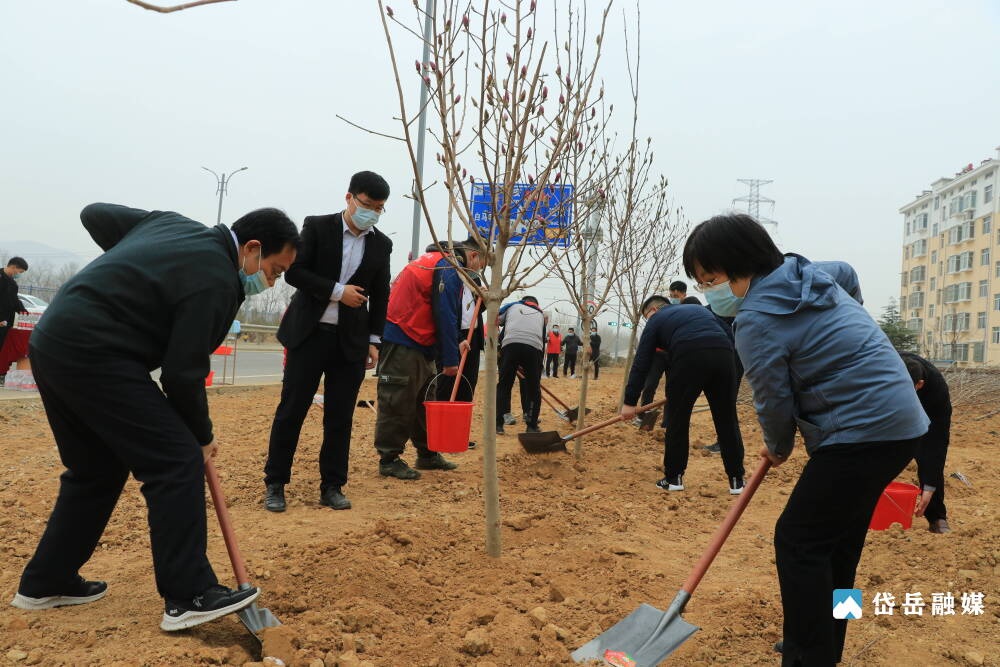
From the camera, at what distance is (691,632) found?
2320 mm

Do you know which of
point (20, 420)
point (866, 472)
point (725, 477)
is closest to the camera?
point (866, 472)

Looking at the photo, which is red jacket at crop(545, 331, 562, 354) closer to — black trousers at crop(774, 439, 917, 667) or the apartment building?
black trousers at crop(774, 439, 917, 667)

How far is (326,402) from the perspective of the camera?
12.8ft

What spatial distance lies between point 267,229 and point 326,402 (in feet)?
5.25

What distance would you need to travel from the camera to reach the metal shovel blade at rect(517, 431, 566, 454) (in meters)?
5.50

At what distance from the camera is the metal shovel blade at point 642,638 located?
2256mm

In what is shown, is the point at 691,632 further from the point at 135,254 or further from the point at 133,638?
the point at 135,254

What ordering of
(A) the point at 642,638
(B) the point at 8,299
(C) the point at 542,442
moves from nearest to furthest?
(A) the point at 642,638 < (C) the point at 542,442 < (B) the point at 8,299

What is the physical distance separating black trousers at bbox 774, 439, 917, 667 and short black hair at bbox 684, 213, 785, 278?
578 millimetres

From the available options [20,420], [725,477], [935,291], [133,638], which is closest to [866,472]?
[133,638]

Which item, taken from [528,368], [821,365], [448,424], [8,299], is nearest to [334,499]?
[448,424]

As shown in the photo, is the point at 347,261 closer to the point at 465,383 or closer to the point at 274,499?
the point at 274,499

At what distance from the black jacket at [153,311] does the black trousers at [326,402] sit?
4.79 ft

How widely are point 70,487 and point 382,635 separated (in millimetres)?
1180
